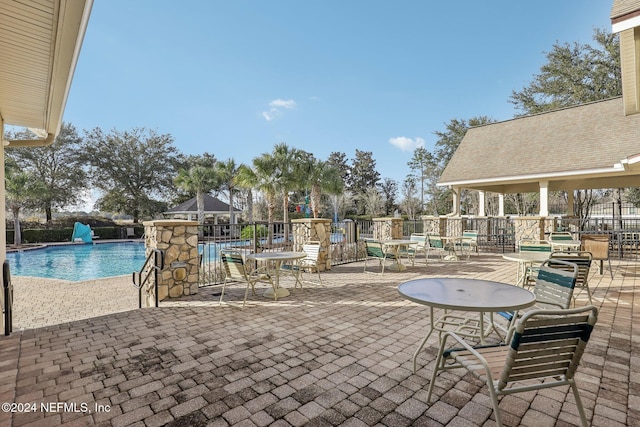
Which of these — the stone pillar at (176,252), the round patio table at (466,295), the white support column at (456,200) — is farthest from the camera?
the white support column at (456,200)

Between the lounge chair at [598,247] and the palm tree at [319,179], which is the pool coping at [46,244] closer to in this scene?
the palm tree at [319,179]

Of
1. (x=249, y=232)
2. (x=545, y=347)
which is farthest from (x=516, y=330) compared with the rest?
(x=249, y=232)

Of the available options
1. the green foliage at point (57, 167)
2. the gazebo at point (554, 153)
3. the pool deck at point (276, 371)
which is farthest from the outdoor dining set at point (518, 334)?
the green foliage at point (57, 167)

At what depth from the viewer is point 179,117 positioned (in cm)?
3575

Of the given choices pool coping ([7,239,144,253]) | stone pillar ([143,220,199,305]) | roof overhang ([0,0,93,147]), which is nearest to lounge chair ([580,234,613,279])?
stone pillar ([143,220,199,305])

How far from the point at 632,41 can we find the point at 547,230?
7297mm

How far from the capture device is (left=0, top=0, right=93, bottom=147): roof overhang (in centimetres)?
230

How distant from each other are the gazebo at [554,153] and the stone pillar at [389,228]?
4.65 m

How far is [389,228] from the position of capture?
9.73 m

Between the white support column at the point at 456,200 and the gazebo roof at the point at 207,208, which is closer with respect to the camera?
the white support column at the point at 456,200

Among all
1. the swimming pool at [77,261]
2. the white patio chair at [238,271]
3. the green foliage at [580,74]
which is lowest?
the swimming pool at [77,261]

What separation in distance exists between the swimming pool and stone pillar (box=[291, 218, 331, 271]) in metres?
9.04

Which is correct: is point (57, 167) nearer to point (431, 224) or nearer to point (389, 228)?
point (389, 228)

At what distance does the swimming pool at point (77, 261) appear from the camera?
13.0 meters
